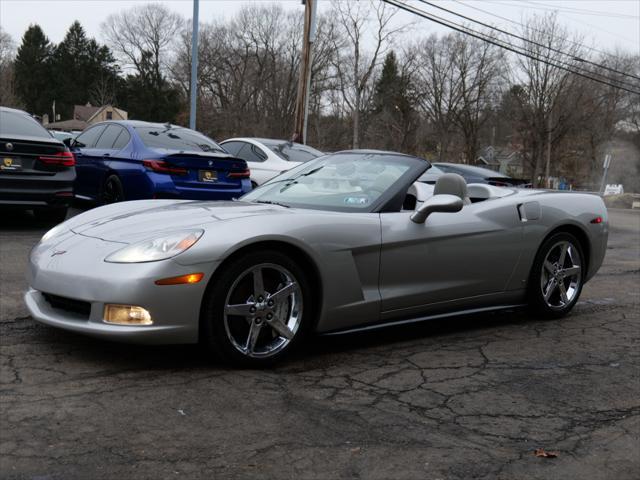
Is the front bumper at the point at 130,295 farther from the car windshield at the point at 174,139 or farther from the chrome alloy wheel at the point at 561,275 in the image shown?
the car windshield at the point at 174,139

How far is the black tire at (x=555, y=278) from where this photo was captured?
18.0ft

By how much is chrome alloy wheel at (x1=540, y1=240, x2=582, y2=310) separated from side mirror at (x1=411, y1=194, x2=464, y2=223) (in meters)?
1.35

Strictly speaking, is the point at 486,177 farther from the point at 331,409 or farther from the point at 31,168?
the point at 331,409

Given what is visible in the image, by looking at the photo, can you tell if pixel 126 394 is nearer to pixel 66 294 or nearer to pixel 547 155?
pixel 66 294

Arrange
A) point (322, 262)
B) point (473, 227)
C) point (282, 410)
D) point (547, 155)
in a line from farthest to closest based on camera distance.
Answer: point (547, 155), point (473, 227), point (322, 262), point (282, 410)

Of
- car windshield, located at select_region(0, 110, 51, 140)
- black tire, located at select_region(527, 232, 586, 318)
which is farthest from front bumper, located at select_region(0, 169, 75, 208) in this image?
black tire, located at select_region(527, 232, 586, 318)

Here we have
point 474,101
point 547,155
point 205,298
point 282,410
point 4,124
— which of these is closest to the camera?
point 282,410

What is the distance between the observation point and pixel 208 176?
9.35m

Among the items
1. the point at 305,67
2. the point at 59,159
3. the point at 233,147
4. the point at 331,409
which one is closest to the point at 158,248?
the point at 331,409

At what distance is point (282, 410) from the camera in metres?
3.37

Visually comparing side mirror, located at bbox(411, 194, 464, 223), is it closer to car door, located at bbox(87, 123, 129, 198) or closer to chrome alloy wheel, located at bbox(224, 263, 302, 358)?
chrome alloy wheel, located at bbox(224, 263, 302, 358)

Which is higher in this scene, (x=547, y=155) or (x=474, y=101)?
(x=474, y=101)

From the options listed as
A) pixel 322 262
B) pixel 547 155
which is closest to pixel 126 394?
pixel 322 262

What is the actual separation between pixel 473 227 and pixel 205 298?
6.68ft
